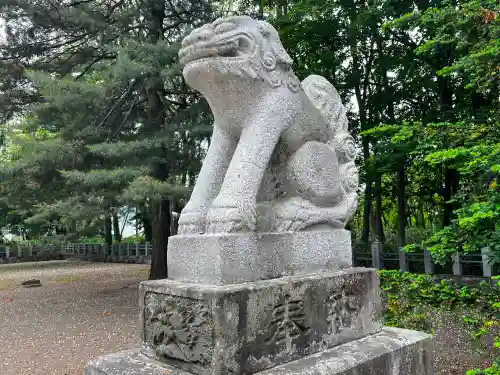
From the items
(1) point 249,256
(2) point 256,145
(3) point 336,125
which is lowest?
A: (1) point 249,256

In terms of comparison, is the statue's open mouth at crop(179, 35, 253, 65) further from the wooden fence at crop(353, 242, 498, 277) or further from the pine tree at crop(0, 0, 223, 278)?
the wooden fence at crop(353, 242, 498, 277)

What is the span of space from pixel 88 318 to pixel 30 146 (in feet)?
10.4

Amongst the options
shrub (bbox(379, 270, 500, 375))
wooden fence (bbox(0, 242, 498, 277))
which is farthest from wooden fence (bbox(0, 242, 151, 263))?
shrub (bbox(379, 270, 500, 375))

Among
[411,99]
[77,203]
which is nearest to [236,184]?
[77,203]

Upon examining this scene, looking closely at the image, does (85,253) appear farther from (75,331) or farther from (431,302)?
(431,302)

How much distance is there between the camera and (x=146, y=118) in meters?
8.51

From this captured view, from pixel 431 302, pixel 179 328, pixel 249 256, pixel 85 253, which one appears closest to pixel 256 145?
pixel 249 256

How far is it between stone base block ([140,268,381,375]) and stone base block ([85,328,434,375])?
0.18 ft

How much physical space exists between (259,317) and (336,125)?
1.47 metres

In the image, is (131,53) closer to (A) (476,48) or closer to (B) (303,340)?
(A) (476,48)

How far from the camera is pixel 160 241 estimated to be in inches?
384

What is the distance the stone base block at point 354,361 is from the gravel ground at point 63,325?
303 centimetres

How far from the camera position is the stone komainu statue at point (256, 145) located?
7.23 ft

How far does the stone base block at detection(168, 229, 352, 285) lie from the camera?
203cm
